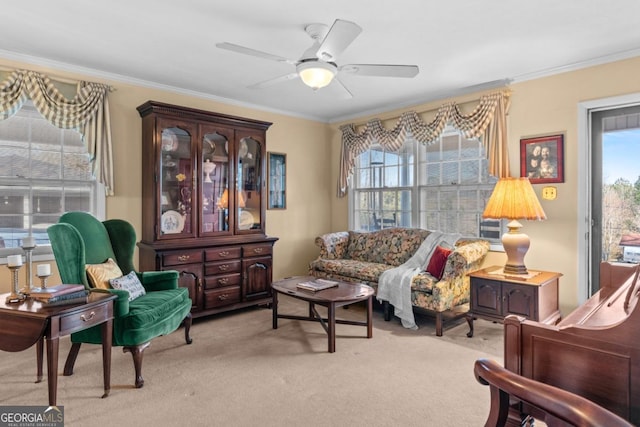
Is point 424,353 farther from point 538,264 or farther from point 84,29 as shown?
point 84,29

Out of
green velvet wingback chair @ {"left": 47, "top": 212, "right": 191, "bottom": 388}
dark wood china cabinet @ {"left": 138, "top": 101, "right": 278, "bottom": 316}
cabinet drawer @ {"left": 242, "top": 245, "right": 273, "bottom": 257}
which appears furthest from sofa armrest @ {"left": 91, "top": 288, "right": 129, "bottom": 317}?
cabinet drawer @ {"left": 242, "top": 245, "right": 273, "bottom": 257}

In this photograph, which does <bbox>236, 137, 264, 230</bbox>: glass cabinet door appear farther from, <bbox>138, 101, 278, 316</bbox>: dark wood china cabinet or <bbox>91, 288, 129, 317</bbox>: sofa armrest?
<bbox>91, 288, 129, 317</bbox>: sofa armrest

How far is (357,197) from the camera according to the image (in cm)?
559

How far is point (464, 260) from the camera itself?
3.53 metres

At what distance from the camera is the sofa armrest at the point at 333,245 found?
4797 mm

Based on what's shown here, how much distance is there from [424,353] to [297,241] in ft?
9.04

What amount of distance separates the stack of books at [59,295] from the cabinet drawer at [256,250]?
196 cm

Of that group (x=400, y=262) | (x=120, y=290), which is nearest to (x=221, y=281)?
(x=120, y=290)

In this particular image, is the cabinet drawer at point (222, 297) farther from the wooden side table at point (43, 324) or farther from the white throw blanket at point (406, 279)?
the wooden side table at point (43, 324)

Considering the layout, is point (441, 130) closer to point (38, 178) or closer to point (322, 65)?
point (322, 65)

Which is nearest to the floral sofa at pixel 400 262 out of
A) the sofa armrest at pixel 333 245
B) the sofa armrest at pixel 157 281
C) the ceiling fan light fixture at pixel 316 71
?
the sofa armrest at pixel 333 245

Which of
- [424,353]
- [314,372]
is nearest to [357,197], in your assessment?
[424,353]

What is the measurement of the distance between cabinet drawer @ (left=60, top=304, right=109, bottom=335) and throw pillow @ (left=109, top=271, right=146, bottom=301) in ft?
1.51

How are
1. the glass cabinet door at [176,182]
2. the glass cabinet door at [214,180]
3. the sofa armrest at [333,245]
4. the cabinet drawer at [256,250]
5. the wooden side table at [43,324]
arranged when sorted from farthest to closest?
the sofa armrest at [333,245] → the cabinet drawer at [256,250] → the glass cabinet door at [214,180] → the glass cabinet door at [176,182] → the wooden side table at [43,324]
